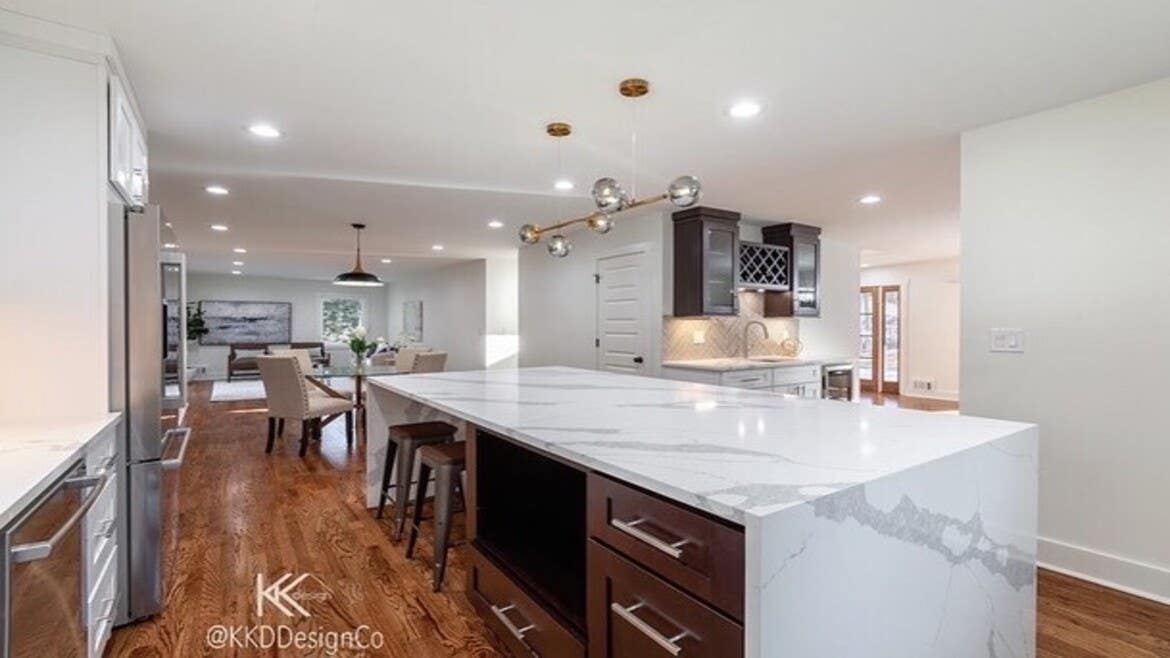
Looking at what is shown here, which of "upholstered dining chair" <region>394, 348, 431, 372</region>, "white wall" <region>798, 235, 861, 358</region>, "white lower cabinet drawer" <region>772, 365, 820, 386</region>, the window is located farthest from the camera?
the window

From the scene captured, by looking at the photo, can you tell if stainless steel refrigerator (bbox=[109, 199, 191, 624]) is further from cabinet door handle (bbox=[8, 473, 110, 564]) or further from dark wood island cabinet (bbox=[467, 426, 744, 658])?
dark wood island cabinet (bbox=[467, 426, 744, 658])

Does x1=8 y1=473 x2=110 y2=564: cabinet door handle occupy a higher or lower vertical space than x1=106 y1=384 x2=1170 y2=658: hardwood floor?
higher

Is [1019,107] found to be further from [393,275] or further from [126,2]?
[393,275]

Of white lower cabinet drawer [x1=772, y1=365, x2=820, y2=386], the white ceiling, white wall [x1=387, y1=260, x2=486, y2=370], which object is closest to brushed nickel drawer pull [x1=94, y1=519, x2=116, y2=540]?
the white ceiling

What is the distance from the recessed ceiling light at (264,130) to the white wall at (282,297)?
33.7 feet

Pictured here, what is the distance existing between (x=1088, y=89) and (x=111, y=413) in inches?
167

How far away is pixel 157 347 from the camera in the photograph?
2.22m

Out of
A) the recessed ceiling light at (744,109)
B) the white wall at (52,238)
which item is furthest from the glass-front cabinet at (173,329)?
the recessed ceiling light at (744,109)

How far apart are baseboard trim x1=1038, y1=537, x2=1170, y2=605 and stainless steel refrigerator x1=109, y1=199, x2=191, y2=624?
3982 millimetres

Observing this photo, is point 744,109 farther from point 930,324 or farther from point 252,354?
point 252,354

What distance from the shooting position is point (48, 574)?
4.37 feet

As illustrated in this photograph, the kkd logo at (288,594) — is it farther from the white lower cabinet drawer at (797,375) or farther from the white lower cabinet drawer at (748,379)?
the white lower cabinet drawer at (797,375)

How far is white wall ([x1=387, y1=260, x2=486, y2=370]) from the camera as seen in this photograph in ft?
29.4

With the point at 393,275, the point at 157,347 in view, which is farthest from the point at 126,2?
the point at 393,275
